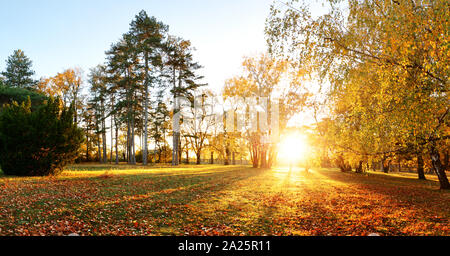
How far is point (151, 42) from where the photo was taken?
27.8 m

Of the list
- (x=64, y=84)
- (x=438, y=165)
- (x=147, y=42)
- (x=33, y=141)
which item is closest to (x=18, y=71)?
(x=64, y=84)

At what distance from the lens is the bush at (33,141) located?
11.6 m

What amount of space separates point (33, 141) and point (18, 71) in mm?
36446

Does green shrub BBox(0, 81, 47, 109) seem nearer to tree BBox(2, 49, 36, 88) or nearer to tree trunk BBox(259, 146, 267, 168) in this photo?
tree BBox(2, 49, 36, 88)

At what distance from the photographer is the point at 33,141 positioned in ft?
38.3

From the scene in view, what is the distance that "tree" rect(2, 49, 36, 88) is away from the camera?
3681 cm

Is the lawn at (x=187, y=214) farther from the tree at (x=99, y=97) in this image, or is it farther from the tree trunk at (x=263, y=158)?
the tree at (x=99, y=97)

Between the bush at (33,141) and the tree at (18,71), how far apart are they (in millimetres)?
32378

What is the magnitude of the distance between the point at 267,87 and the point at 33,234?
2678cm

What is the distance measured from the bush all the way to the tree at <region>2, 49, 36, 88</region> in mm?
32378

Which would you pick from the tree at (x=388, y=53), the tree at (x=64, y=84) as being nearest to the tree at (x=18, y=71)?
the tree at (x=64, y=84)

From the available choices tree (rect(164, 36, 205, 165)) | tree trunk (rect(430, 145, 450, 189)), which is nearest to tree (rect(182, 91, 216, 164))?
tree (rect(164, 36, 205, 165))
